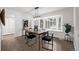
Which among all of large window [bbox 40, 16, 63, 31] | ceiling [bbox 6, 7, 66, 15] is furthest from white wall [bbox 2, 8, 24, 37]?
large window [bbox 40, 16, 63, 31]

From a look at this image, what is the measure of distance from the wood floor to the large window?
0.76 ft

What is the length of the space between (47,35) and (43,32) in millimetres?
101

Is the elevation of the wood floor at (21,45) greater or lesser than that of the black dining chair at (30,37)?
lesser

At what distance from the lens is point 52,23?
1535mm

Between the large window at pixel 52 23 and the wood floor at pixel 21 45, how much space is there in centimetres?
23

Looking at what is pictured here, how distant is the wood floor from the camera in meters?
1.48

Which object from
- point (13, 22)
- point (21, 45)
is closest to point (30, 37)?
point (21, 45)

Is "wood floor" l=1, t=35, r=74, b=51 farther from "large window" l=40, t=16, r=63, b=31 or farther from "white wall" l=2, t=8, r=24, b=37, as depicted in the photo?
"large window" l=40, t=16, r=63, b=31

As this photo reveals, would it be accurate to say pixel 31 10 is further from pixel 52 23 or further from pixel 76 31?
pixel 76 31

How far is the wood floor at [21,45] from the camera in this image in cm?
148

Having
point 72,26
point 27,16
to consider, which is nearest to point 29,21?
point 27,16

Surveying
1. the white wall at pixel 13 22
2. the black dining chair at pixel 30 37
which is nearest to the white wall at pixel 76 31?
the black dining chair at pixel 30 37

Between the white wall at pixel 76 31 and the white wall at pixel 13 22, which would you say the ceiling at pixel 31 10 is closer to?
the white wall at pixel 13 22

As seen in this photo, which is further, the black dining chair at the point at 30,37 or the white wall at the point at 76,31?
the black dining chair at the point at 30,37
